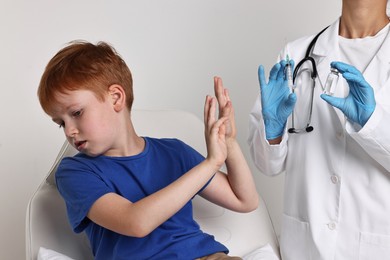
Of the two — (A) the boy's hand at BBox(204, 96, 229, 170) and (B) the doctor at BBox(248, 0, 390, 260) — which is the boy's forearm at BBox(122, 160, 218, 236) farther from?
(B) the doctor at BBox(248, 0, 390, 260)

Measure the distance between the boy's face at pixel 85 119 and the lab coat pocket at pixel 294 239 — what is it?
0.59 meters

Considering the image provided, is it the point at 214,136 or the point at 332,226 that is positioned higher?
the point at 214,136

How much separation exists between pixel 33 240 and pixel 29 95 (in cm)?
84

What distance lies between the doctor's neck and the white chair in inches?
21.7

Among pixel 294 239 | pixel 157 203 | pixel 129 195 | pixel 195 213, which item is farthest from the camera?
pixel 195 213

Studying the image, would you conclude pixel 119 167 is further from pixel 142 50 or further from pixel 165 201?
pixel 142 50

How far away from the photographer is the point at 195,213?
1.86m

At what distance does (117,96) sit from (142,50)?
3.06ft

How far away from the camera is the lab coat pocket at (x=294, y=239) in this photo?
173 cm

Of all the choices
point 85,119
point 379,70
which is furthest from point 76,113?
point 379,70

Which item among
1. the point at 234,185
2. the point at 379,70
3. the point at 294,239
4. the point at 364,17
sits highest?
the point at 364,17

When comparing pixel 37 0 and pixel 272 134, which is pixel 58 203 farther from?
pixel 37 0

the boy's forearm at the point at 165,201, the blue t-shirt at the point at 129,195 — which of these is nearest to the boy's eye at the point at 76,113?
the blue t-shirt at the point at 129,195

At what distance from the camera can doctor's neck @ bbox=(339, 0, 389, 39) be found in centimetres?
168
